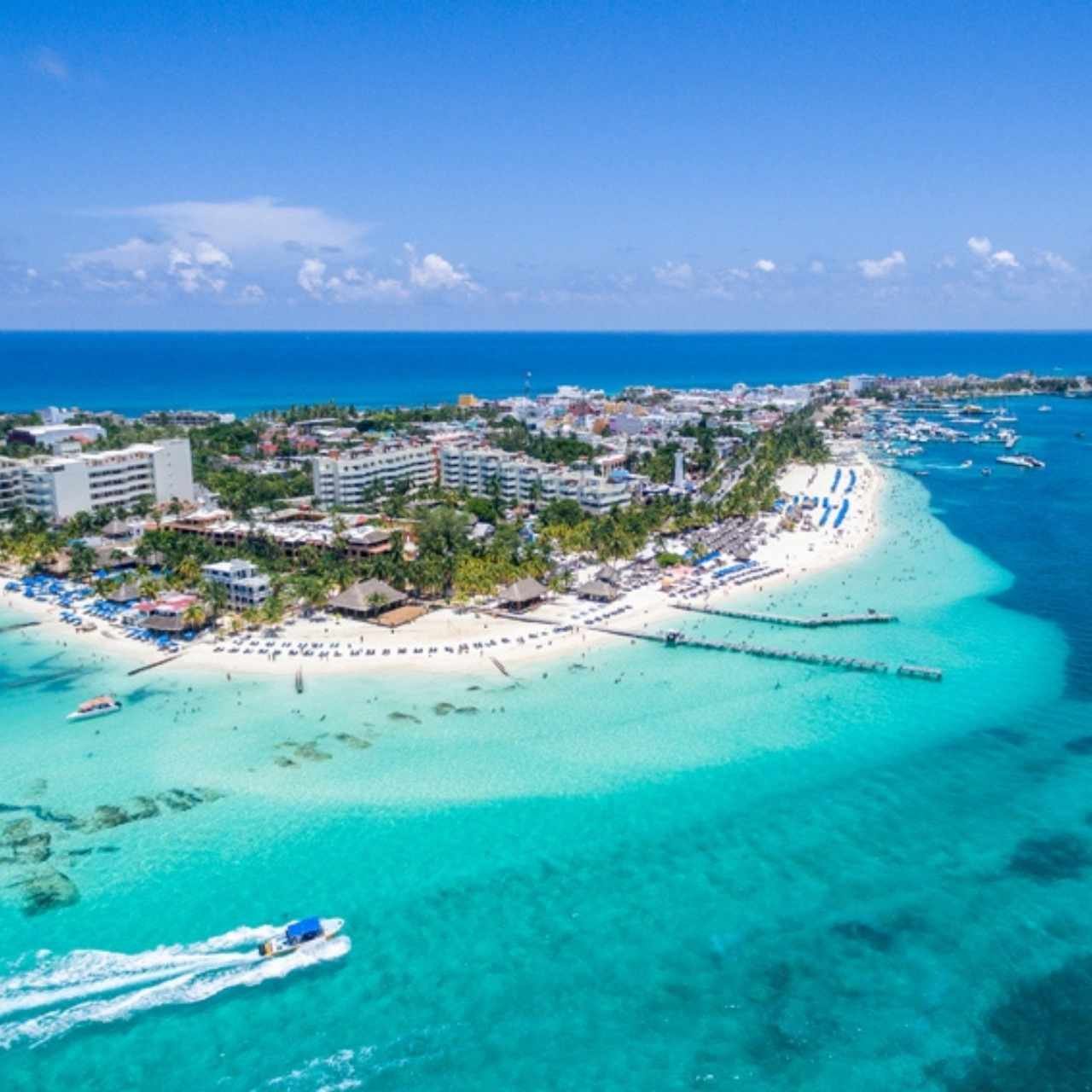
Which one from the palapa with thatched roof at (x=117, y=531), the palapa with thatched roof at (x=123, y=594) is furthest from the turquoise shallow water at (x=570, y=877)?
the palapa with thatched roof at (x=117, y=531)

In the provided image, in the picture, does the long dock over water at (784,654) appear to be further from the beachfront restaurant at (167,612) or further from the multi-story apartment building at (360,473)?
the multi-story apartment building at (360,473)

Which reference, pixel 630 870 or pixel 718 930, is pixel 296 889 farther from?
pixel 718 930

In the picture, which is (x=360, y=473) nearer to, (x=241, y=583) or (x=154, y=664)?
(x=241, y=583)

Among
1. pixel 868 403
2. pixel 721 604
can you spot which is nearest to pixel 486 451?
pixel 721 604

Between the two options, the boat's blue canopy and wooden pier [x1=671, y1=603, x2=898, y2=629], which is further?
wooden pier [x1=671, y1=603, x2=898, y2=629]

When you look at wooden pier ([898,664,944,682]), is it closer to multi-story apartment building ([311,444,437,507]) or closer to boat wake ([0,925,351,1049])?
boat wake ([0,925,351,1049])

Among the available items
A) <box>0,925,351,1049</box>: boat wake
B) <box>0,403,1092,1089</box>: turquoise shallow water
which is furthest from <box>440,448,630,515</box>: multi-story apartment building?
<box>0,925,351,1049</box>: boat wake
